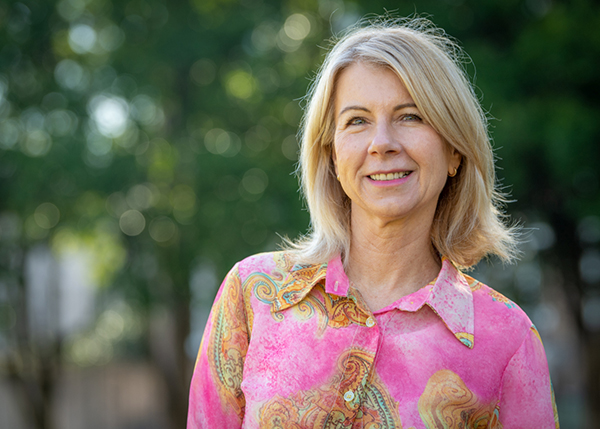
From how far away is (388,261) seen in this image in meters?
1.89

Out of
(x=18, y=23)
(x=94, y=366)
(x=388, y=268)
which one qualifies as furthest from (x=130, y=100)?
(x=388, y=268)

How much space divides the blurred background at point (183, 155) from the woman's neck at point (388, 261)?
5054 mm

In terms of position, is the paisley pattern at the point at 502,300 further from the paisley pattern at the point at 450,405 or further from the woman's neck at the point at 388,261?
the paisley pattern at the point at 450,405

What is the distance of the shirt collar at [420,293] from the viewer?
175cm

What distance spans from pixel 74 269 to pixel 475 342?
12224mm

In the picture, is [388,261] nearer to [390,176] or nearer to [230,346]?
[390,176]

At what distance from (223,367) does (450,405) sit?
658 millimetres

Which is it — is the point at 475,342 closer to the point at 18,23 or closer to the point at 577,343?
the point at 577,343

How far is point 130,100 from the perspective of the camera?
8070 millimetres

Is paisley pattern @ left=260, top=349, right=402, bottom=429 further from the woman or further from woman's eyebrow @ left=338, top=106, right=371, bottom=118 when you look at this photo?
woman's eyebrow @ left=338, top=106, right=371, bottom=118

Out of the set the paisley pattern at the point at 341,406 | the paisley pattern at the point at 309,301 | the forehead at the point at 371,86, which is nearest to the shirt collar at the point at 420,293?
the paisley pattern at the point at 309,301

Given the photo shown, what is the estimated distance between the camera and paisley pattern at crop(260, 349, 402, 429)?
1.64 metres

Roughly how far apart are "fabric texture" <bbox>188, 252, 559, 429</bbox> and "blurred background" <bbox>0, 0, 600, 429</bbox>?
16.9 ft

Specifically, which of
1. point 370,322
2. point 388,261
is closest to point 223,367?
point 370,322
